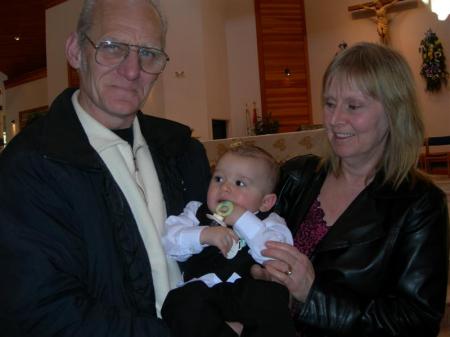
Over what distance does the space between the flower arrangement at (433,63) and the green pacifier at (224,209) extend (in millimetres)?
7937

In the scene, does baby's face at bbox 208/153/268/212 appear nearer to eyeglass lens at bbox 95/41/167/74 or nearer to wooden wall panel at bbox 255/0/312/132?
eyeglass lens at bbox 95/41/167/74

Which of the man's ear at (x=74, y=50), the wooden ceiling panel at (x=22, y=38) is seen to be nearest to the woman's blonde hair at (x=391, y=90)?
the man's ear at (x=74, y=50)

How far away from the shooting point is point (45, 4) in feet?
30.9

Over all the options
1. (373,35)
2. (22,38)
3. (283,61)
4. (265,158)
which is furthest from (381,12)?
(22,38)

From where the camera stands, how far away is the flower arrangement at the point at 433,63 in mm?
8258

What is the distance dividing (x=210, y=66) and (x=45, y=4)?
3685 mm

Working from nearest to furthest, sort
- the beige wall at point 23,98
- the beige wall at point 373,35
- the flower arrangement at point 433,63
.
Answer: the flower arrangement at point 433,63 → the beige wall at point 373,35 → the beige wall at point 23,98

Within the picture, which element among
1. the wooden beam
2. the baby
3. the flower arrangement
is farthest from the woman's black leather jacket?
the wooden beam

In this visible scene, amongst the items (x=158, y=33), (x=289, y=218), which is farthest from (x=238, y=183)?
(x=158, y=33)

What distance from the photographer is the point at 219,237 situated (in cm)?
140

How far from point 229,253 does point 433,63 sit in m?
8.09

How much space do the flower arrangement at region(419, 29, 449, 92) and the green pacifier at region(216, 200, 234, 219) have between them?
794 centimetres

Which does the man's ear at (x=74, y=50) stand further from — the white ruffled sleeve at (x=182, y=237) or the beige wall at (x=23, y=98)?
the beige wall at (x=23, y=98)

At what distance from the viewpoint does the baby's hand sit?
1.40 m
